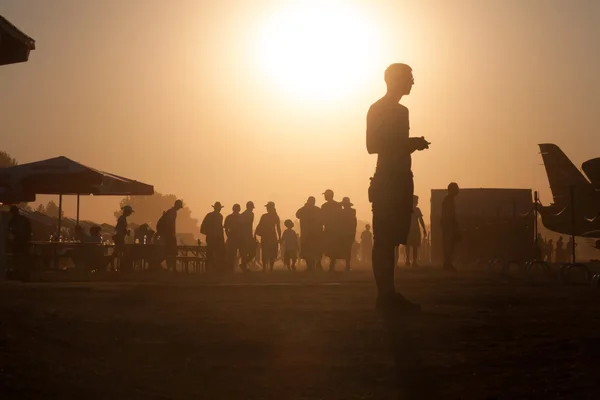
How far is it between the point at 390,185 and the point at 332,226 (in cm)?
1523

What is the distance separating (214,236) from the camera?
25094 millimetres

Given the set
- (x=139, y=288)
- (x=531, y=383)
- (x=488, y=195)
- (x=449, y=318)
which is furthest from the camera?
(x=488, y=195)

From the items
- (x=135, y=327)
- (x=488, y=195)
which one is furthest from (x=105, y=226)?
(x=135, y=327)

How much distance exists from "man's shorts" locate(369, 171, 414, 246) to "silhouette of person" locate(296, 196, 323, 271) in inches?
615

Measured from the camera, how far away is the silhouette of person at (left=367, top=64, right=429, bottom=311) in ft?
26.8

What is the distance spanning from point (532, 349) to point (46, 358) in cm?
268

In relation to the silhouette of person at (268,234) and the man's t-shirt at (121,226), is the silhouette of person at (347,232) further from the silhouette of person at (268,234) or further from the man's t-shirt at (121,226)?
the man's t-shirt at (121,226)

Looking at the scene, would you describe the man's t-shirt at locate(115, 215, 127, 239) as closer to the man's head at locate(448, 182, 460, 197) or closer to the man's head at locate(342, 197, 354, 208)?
the man's head at locate(342, 197, 354, 208)

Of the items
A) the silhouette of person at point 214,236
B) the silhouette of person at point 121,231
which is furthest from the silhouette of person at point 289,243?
the silhouette of person at point 121,231

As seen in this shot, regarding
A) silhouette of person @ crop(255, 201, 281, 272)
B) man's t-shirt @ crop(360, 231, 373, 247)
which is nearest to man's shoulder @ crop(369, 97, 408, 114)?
silhouette of person @ crop(255, 201, 281, 272)

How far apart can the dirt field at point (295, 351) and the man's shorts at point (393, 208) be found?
2.19ft

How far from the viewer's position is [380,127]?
326 inches

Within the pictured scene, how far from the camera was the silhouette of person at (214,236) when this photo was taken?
82.2 ft

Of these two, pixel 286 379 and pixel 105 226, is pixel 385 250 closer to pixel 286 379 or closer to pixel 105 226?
pixel 286 379
